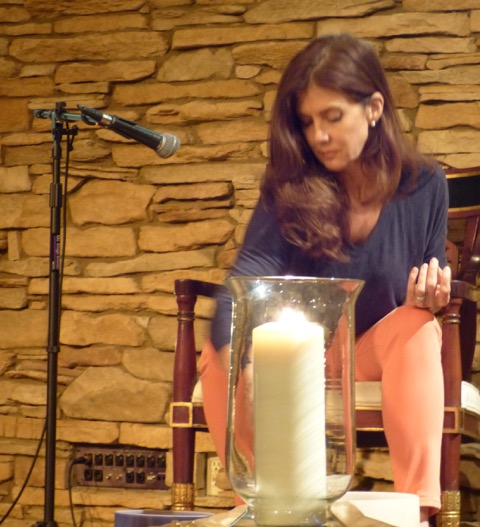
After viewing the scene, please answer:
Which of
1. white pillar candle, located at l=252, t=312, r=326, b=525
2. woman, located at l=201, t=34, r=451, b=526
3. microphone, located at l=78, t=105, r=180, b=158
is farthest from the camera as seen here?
microphone, located at l=78, t=105, r=180, b=158

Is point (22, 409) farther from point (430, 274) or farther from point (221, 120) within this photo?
point (430, 274)

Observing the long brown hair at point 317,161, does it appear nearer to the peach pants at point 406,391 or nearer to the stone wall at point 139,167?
the peach pants at point 406,391

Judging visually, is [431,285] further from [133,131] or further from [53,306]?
[53,306]

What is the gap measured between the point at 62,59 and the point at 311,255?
58.5 inches

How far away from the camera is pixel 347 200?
79.0 inches

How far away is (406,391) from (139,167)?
5.00ft

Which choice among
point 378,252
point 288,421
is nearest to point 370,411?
point 378,252

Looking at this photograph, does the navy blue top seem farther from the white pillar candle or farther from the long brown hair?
the white pillar candle

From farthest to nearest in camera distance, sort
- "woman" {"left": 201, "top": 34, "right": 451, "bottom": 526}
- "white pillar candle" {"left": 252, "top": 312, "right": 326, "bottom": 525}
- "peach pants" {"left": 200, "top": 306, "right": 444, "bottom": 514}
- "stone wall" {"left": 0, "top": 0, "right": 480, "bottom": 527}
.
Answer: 1. "stone wall" {"left": 0, "top": 0, "right": 480, "bottom": 527}
2. "woman" {"left": 201, "top": 34, "right": 451, "bottom": 526}
3. "peach pants" {"left": 200, "top": 306, "right": 444, "bottom": 514}
4. "white pillar candle" {"left": 252, "top": 312, "right": 326, "bottom": 525}

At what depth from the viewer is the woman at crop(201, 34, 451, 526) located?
6.13ft

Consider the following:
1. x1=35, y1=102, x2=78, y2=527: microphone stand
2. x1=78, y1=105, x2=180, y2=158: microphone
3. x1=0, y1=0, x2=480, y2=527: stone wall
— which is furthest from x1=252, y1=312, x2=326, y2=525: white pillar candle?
x1=0, y1=0, x2=480, y2=527: stone wall

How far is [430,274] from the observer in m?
1.64

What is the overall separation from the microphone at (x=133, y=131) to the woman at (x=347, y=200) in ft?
1.09

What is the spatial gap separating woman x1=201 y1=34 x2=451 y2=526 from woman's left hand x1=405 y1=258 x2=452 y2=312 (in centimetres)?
7
